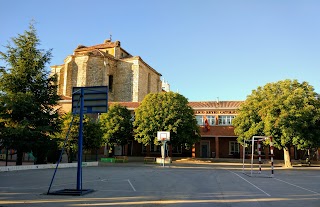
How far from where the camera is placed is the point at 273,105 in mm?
32281

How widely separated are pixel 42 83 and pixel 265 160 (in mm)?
30324

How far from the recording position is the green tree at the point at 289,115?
3089 cm

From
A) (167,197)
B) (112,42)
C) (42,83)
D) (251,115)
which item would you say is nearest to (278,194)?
(167,197)

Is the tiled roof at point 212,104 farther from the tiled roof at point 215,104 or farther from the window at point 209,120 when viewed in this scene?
the window at point 209,120

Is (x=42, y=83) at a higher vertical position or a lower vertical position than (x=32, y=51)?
lower

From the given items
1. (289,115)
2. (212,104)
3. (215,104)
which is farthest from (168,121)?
(289,115)

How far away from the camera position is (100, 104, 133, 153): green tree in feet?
136

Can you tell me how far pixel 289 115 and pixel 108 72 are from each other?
37.9m

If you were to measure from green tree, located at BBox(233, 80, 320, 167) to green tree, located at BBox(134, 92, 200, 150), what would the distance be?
734cm

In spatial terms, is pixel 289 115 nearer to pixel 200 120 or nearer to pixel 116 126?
pixel 200 120

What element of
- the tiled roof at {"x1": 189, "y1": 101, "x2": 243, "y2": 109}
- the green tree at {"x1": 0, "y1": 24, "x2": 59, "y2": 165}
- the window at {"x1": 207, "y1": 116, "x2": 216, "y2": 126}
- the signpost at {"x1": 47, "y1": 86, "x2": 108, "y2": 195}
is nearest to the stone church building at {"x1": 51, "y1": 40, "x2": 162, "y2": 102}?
the tiled roof at {"x1": 189, "y1": 101, "x2": 243, "y2": 109}

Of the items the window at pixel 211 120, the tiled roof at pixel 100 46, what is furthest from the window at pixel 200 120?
the tiled roof at pixel 100 46

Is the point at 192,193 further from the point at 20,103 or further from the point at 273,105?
the point at 273,105

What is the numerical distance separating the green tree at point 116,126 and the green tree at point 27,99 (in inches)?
528
